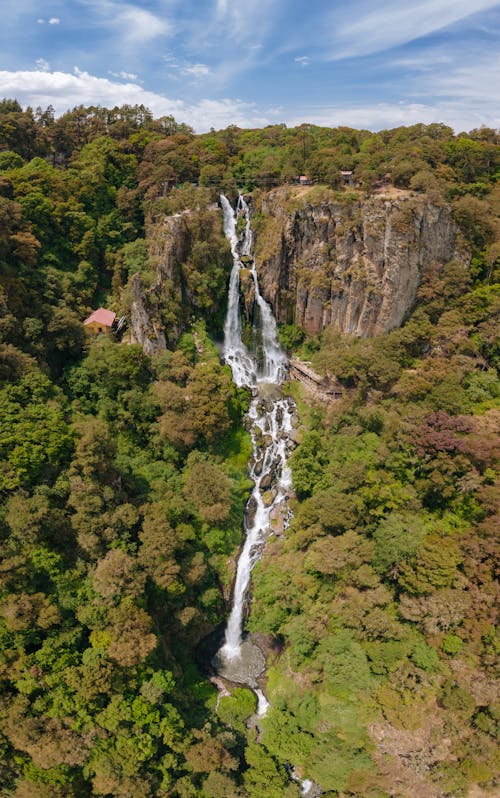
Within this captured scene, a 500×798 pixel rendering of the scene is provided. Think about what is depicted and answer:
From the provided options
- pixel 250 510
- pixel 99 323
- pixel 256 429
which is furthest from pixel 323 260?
pixel 250 510

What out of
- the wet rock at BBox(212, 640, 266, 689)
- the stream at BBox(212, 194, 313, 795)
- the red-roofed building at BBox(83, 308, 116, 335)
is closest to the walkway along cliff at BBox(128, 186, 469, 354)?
the stream at BBox(212, 194, 313, 795)

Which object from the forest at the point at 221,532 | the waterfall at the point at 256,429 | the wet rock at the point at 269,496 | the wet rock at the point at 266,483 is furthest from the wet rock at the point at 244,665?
the wet rock at the point at 266,483

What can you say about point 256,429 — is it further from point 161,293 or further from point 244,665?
point 244,665

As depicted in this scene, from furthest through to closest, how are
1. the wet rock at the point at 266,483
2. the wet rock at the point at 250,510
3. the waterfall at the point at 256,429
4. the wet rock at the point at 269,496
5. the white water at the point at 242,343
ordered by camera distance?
the white water at the point at 242,343 → the wet rock at the point at 266,483 → the wet rock at the point at 269,496 → the wet rock at the point at 250,510 → the waterfall at the point at 256,429

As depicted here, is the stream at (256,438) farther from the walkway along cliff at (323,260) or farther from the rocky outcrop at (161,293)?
the rocky outcrop at (161,293)

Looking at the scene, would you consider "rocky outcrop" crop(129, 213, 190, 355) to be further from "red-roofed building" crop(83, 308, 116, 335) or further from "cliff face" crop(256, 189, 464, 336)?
"cliff face" crop(256, 189, 464, 336)

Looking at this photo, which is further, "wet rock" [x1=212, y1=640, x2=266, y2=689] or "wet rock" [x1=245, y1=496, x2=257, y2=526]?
"wet rock" [x1=245, y1=496, x2=257, y2=526]

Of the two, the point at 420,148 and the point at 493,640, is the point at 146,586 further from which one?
the point at 420,148
